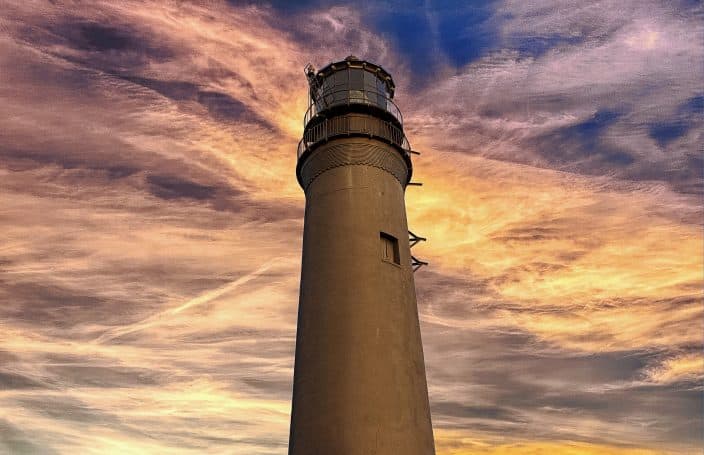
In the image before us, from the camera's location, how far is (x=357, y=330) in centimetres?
1552

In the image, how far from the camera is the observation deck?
63.0 feet

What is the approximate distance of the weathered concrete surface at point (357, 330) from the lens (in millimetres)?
14430

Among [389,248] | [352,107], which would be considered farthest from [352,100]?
[389,248]

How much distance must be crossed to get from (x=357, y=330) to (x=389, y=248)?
11.0 ft

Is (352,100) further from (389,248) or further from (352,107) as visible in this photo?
(389,248)

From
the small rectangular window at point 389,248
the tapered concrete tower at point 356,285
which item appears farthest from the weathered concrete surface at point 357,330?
the small rectangular window at point 389,248

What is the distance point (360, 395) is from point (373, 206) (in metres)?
6.14

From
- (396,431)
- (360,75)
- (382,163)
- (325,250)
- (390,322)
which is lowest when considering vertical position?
(396,431)

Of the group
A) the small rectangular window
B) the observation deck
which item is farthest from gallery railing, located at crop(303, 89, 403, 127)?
the small rectangular window

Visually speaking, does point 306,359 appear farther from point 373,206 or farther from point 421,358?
point 373,206

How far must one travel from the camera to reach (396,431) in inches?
567

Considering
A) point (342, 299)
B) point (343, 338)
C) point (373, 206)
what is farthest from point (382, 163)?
point (343, 338)

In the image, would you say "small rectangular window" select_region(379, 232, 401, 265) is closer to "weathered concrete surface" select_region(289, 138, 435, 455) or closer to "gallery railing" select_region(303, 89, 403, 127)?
"weathered concrete surface" select_region(289, 138, 435, 455)

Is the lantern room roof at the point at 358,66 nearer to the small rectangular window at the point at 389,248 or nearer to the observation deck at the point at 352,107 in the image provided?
the observation deck at the point at 352,107
